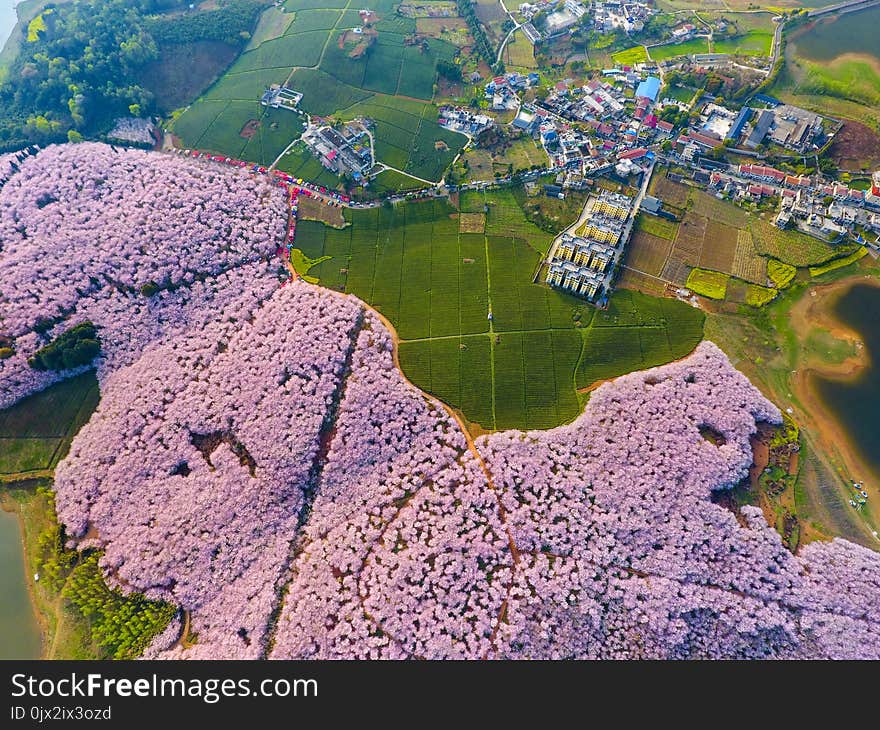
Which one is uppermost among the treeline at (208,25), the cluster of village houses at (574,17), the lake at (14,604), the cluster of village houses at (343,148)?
the cluster of village houses at (574,17)

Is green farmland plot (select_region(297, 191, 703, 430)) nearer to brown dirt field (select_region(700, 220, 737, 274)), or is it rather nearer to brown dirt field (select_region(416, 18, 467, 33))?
brown dirt field (select_region(700, 220, 737, 274))

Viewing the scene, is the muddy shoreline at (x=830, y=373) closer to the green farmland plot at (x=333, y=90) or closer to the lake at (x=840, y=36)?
the lake at (x=840, y=36)

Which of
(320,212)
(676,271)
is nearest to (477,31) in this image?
(320,212)

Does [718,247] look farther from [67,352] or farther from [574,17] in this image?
[67,352]

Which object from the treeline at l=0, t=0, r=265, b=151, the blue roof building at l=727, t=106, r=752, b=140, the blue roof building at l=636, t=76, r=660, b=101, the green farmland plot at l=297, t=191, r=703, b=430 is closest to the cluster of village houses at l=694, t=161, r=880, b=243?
the blue roof building at l=727, t=106, r=752, b=140

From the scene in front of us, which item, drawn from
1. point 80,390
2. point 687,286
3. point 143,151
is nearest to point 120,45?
point 143,151

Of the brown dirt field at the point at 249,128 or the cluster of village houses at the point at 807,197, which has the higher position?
the brown dirt field at the point at 249,128

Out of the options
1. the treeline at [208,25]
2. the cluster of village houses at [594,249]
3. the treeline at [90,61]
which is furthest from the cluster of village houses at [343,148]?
the treeline at [208,25]

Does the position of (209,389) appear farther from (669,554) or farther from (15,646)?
(669,554)
